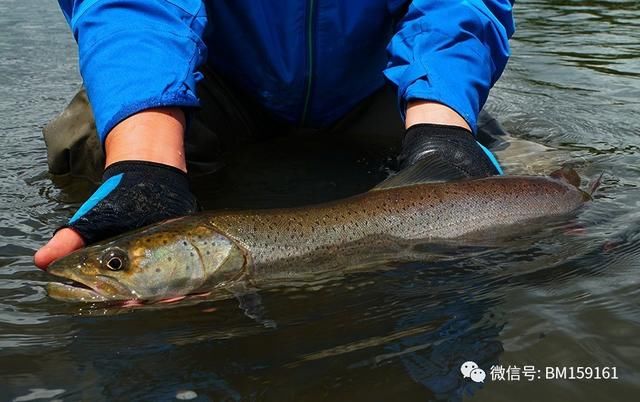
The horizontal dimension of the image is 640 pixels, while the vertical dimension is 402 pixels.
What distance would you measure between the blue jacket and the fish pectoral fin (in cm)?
82

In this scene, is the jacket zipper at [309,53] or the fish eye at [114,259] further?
the jacket zipper at [309,53]

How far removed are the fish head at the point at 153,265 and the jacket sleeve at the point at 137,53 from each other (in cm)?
58

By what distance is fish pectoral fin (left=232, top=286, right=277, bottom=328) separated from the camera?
2.47m

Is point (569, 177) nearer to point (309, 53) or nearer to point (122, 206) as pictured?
point (309, 53)

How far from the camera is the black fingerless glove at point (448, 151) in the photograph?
3053mm

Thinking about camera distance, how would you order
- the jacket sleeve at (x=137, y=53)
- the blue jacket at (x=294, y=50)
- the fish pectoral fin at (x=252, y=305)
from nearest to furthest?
the fish pectoral fin at (x=252, y=305)
the jacket sleeve at (x=137, y=53)
the blue jacket at (x=294, y=50)

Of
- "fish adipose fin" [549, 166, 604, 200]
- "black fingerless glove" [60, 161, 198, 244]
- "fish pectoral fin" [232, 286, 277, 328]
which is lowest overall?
"fish adipose fin" [549, 166, 604, 200]

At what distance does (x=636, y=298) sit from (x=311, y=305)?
1105 mm

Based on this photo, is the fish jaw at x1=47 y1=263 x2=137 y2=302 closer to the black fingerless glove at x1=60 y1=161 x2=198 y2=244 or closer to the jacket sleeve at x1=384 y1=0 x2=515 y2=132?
the black fingerless glove at x1=60 y1=161 x2=198 y2=244

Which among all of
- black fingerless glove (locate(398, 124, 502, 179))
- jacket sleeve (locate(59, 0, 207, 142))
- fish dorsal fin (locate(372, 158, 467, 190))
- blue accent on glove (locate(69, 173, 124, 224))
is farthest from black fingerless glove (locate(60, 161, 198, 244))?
black fingerless glove (locate(398, 124, 502, 179))

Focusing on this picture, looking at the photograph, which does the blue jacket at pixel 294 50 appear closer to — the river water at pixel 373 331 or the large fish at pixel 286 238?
the large fish at pixel 286 238

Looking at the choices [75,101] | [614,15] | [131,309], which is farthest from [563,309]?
[614,15]

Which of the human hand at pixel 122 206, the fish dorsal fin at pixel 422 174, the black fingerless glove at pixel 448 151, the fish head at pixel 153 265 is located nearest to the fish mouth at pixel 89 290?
the fish head at pixel 153 265

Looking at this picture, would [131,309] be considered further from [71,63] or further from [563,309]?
[71,63]
